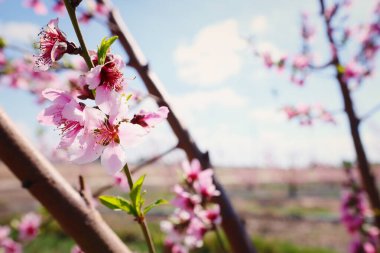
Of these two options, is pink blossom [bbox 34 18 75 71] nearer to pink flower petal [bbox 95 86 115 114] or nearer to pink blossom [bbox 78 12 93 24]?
pink flower petal [bbox 95 86 115 114]

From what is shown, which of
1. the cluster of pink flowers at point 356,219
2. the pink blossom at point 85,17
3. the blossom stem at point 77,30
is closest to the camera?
the blossom stem at point 77,30

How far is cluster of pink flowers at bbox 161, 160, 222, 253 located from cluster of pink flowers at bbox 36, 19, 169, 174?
2.40 ft

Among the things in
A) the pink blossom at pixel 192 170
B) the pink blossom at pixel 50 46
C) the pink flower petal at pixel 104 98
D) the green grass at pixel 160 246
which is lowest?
the green grass at pixel 160 246

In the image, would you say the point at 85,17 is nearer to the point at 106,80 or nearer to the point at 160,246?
the point at 106,80

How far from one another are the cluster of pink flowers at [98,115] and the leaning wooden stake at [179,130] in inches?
24.7

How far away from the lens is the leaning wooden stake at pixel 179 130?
4.82 ft

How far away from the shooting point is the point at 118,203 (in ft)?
2.71

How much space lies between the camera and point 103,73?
77 cm

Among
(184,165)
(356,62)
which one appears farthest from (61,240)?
(184,165)

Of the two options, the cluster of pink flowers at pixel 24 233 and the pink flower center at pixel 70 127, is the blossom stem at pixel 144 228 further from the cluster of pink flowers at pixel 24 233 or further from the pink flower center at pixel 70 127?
the cluster of pink flowers at pixel 24 233

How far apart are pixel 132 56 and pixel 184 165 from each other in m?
0.54

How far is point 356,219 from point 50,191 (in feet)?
10.4

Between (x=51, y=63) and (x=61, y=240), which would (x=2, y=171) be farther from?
(x=51, y=63)

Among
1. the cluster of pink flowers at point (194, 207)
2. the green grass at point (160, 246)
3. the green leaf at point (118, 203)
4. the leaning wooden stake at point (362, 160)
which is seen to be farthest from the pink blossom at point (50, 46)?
the green grass at point (160, 246)
